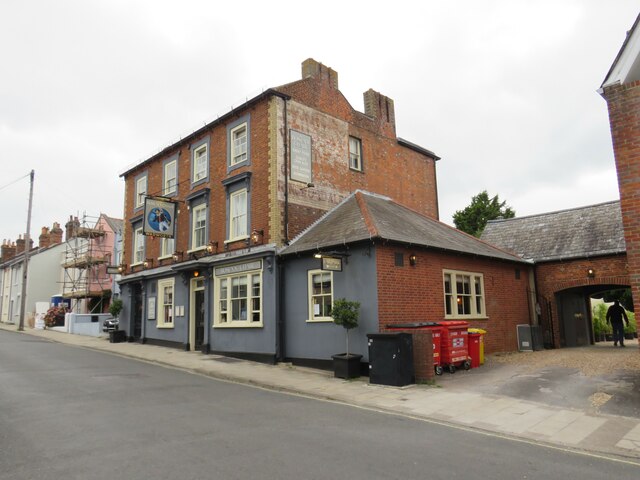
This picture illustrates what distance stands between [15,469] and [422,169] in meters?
21.3

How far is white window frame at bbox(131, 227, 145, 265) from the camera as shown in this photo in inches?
969

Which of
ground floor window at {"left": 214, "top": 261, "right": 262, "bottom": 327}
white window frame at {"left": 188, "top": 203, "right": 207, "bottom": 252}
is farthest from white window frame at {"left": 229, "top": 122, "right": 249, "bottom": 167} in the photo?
ground floor window at {"left": 214, "top": 261, "right": 262, "bottom": 327}

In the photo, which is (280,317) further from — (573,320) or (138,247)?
(573,320)

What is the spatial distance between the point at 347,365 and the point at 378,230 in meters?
3.76

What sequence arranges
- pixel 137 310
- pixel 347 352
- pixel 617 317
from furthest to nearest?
1. pixel 137 310
2. pixel 617 317
3. pixel 347 352

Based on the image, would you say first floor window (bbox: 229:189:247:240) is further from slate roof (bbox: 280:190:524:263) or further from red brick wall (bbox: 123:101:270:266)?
slate roof (bbox: 280:190:524:263)

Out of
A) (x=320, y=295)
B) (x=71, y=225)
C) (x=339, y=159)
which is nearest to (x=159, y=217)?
(x=339, y=159)

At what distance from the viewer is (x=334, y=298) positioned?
14.0m

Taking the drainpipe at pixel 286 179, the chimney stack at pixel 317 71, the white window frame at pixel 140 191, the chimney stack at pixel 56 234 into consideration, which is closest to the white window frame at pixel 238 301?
the drainpipe at pixel 286 179

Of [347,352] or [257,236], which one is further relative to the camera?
[257,236]

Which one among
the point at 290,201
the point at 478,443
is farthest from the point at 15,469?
the point at 290,201

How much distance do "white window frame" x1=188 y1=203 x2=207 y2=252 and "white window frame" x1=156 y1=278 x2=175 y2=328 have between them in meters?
2.31

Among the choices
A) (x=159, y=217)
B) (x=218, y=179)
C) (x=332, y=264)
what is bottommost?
(x=332, y=264)

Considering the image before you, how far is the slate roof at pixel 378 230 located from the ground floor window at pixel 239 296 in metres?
1.90
